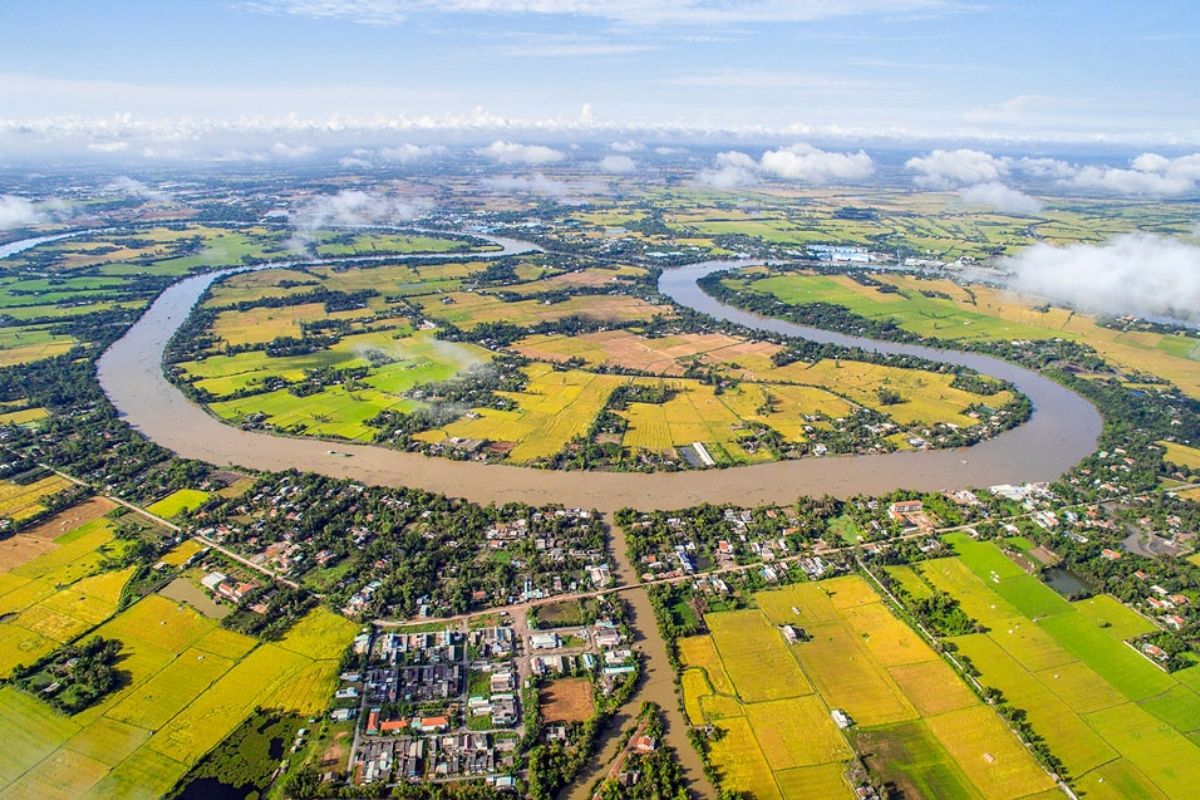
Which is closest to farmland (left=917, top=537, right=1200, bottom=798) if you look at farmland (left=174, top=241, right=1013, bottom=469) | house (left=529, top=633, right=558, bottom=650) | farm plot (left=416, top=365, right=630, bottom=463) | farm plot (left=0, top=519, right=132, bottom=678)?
farmland (left=174, top=241, right=1013, bottom=469)

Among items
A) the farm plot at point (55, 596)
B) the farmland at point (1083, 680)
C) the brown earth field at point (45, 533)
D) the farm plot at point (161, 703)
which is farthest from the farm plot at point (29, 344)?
the farmland at point (1083, 680)

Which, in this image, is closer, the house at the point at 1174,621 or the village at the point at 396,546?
the house at the point at 1174,621

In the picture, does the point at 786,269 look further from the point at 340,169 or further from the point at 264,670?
the point at 340,169

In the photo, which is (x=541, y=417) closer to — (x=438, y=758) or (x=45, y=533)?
(x=45, y=533)

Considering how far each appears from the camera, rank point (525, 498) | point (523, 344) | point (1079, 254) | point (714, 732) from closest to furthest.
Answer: point (714, 732) < point (525, 498) < point (523, 344) < point (1079, 254)

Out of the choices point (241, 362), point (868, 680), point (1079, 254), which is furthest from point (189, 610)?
point (1079, 254)

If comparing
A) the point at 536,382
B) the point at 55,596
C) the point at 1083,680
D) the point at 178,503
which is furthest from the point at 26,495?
the point at 1083,680

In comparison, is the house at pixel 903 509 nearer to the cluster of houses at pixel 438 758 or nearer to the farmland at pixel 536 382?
the farmland at pixel 536 382
